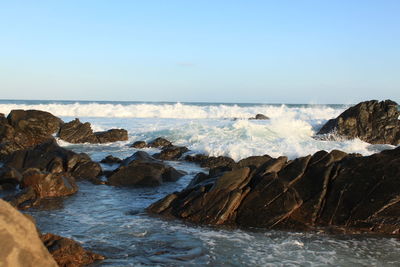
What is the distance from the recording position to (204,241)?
338 inches

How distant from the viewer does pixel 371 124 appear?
27.9 meters

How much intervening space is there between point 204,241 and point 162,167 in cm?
752

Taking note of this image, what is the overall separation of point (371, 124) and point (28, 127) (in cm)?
2135

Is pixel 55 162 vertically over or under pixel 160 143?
over

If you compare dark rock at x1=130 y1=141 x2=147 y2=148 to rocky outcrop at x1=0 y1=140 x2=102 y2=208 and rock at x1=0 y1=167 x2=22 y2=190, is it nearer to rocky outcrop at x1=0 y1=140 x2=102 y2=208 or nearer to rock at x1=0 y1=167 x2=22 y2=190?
rocky outcrop at x1=0 y1=140 x2=102 y2=208

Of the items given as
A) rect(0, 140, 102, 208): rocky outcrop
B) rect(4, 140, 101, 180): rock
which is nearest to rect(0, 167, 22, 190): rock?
rect(0, 140, 102, 208): rocky outcrop

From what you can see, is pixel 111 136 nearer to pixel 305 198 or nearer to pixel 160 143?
pixel 160 143

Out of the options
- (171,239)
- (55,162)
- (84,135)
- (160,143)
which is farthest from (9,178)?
(84,135)

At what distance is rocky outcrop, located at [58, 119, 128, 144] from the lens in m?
27.9

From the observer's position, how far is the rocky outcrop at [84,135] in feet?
91.6

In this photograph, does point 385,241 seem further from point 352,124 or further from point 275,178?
point 352,124

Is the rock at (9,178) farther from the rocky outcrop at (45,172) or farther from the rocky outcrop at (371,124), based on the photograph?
the rocky outcrop at (371,124)

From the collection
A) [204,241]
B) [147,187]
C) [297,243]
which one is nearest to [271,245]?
[297,243]

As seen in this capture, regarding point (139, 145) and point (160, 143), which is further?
point (160, 143)
